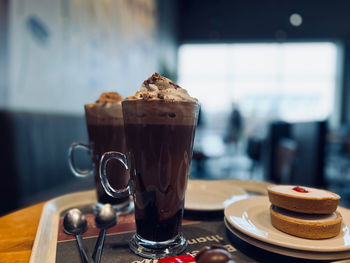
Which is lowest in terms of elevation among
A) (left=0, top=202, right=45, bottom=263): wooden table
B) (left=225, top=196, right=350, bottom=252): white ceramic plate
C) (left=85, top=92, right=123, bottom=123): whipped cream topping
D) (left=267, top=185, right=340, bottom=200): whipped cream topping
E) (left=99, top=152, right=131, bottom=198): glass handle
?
(left=0, top=202, right=45, bottom=263): wooden table

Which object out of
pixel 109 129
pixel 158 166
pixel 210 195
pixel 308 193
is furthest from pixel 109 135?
pixel 308 193

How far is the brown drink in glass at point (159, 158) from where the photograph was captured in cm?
57

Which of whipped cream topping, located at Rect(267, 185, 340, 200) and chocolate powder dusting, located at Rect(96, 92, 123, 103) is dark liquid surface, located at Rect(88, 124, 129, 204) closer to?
chocolate powder dusting, located at Rect(96, 92, 123, 103)

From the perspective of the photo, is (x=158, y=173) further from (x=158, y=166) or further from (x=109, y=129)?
(x=109, y=129)

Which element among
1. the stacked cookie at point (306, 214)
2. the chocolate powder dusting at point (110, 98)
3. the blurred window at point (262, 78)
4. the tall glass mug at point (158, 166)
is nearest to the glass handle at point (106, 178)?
the tall glass mug at point (158, 166)

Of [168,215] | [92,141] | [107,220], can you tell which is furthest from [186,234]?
[92,141]

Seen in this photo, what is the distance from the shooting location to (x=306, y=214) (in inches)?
23.4

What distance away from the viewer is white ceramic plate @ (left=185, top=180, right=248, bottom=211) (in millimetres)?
755

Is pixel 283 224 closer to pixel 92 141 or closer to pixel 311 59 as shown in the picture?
pixel 92 141

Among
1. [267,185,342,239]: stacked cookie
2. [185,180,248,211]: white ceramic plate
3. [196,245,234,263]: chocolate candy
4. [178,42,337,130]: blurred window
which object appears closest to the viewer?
[196,245,234,263]: chocolate candy

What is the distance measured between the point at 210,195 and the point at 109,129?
0.40m

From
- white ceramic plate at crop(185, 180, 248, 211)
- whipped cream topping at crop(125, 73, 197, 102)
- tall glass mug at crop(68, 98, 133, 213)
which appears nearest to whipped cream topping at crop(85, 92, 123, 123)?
tall glass mug at crop(68, 98, 133, 213)

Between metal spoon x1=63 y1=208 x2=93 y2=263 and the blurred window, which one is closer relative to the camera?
metal spoon x1=63 y1=208 x2=93 y2=263

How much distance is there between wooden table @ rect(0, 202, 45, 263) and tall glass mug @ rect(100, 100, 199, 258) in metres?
0.22
